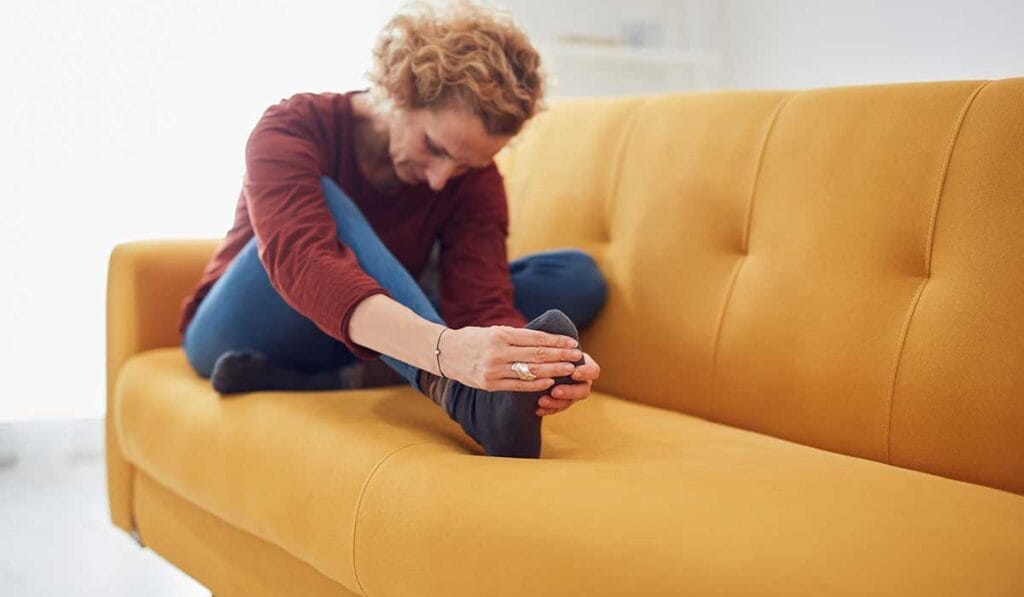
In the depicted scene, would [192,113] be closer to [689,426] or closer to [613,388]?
[613,388]

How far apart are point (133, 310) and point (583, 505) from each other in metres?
1.24

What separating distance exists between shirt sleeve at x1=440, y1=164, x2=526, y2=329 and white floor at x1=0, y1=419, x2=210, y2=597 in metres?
0.74

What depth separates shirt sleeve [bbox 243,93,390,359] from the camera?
143 cm

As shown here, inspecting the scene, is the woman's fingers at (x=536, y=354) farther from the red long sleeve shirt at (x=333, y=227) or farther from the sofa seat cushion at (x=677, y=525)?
the red long sleeve shirt at (x=333, y=227)

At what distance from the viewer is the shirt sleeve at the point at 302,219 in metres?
1.43

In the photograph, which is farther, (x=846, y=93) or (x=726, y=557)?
(x=846, y=93)

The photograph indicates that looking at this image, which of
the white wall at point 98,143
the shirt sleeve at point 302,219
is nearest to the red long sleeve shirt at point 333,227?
the shirt sleeve at point 302,219

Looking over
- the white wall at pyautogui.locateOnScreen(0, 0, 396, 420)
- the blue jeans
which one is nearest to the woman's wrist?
the blue jeans

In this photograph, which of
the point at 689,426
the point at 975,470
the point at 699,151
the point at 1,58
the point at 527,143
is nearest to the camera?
the point at 975,470

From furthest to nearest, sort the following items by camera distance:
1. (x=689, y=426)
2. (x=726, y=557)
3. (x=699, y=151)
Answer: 1. (x=699, y=151)
2. (x=689, y=426)
3. (x=726, y=557)

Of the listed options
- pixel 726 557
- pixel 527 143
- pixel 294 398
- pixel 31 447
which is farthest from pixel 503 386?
pixel 31 447

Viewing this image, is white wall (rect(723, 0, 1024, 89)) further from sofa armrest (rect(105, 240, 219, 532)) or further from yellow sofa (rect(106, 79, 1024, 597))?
sofa armrest (rect(105, 240, 219, 532))

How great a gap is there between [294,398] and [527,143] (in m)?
0.76

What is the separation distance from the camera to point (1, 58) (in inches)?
114
